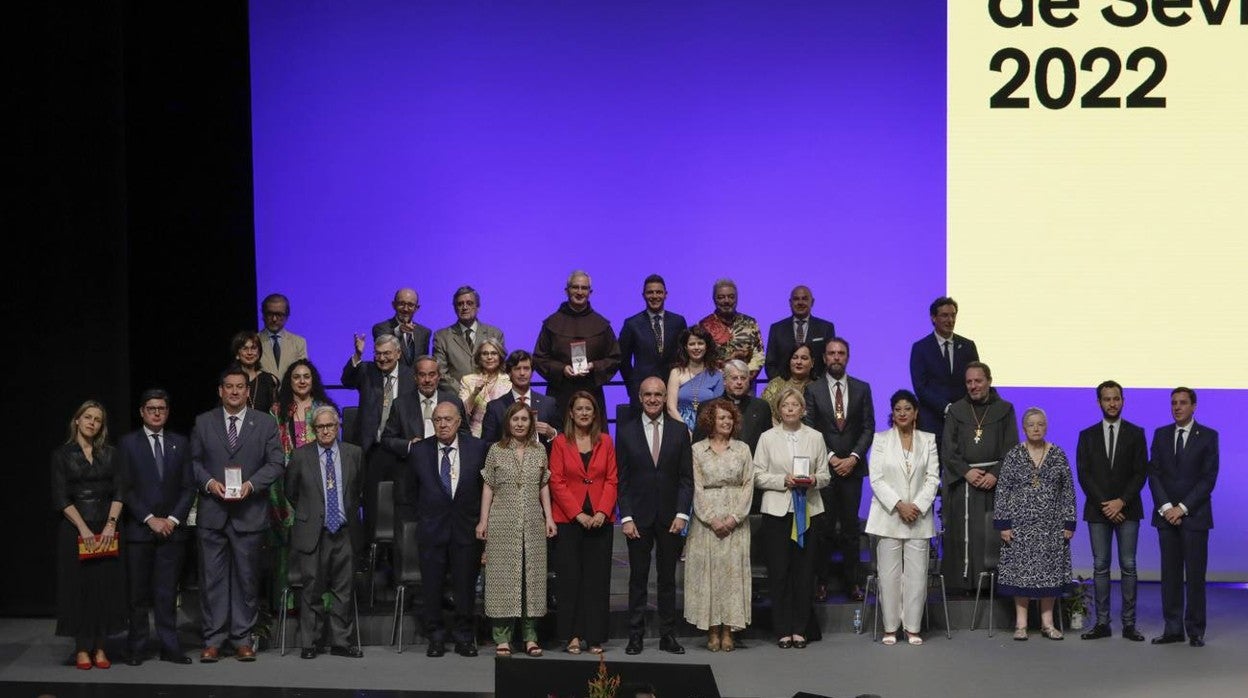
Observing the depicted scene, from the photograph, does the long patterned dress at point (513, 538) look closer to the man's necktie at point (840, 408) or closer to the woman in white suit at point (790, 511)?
the woman in white suit at point (790, 511)

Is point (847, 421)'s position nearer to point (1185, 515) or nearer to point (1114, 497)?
point (1114, 497)

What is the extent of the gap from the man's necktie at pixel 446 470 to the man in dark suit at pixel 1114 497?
3.33 m

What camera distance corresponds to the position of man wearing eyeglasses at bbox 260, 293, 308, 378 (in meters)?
8.84

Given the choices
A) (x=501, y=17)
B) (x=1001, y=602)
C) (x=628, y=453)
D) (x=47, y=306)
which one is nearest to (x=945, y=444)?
(x=1001, y=602)

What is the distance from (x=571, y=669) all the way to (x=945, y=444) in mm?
2693

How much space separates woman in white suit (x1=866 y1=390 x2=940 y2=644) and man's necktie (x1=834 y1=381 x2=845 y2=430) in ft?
0.87

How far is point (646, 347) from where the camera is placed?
29.0 ft

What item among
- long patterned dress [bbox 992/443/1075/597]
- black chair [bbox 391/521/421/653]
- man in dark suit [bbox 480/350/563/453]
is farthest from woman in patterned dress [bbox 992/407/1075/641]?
black chair [bbox 391/521/421/653]

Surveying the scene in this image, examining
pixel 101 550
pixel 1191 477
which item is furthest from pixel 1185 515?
pixel 101 550

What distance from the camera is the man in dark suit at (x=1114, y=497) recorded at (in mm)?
8219

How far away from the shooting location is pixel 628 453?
791cm

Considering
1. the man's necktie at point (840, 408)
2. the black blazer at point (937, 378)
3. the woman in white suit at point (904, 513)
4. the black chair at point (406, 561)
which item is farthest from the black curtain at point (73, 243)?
the black blazer at point (937, 378)

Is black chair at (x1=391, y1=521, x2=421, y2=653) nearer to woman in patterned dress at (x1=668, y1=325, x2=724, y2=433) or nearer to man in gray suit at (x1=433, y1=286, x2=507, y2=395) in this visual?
man in gray suit at (x1=433, y1=286, x2=507, y2=395)

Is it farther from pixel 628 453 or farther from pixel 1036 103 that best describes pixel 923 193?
pixel 628 453
